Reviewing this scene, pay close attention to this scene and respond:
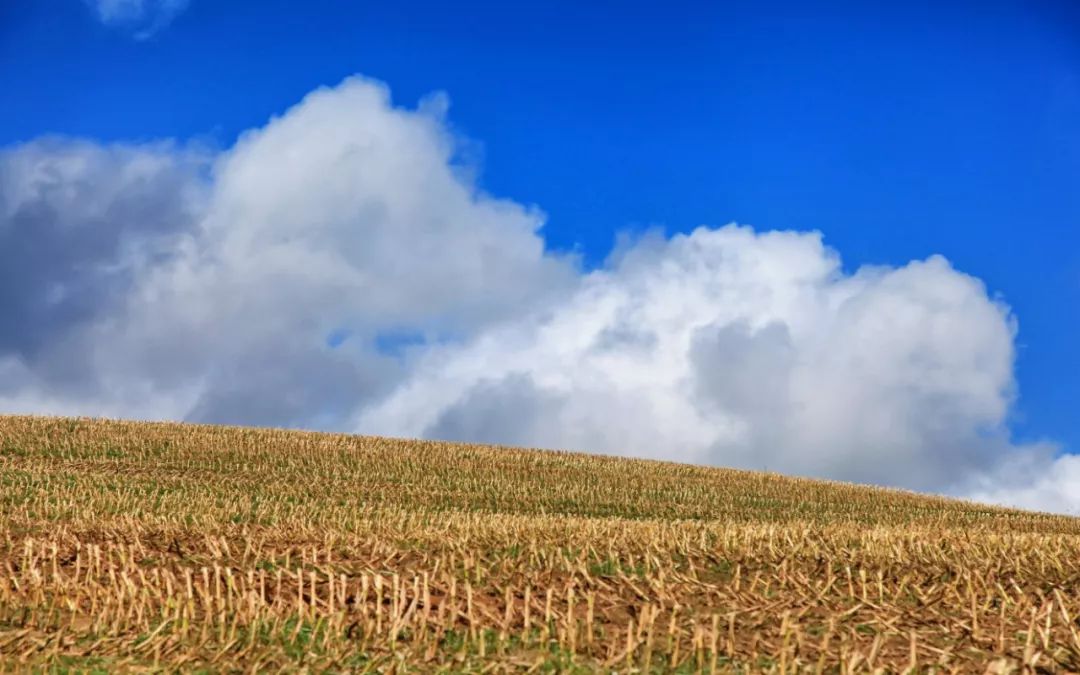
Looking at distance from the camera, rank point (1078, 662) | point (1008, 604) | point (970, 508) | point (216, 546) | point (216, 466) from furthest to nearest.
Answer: point (970, 508) → point (216, 466) → point (216, 546) → point (1008, 604) → point (1078, 662)

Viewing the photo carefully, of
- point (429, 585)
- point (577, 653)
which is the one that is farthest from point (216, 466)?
point (577, 653)

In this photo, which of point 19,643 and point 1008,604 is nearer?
point 19,643

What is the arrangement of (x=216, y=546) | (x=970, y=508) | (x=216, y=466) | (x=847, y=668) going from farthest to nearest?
(x=970, y=508), (x=216, y=466), (x=216, y=546), (x=847, y=668)

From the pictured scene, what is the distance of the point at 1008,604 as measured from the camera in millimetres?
12398

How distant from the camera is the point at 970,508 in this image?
149 ft

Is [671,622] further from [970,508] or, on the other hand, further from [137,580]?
[970,508]

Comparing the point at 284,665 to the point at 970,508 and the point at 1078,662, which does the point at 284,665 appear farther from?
the point at 970,508

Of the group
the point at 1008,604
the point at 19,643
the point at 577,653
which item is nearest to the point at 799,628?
A: the point at 577,653

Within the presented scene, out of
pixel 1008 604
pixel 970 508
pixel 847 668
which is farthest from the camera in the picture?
pixel 970 508

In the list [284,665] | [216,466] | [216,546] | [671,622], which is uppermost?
[216,466]

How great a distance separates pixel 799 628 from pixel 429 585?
437 cm

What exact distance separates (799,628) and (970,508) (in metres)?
38.6

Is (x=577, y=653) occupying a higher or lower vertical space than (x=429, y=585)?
lower

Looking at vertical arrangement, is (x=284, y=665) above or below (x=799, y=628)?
below
